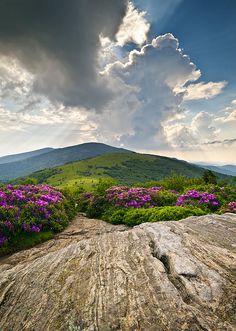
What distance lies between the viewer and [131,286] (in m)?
5.79

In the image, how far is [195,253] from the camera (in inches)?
280

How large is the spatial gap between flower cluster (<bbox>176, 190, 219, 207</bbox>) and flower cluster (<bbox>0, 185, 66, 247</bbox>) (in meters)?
9.47

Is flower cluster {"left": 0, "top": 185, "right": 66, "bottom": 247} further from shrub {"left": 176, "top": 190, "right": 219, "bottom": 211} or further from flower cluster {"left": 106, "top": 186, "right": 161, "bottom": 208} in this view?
shrub {"left": 176, "top": 190, "right": 219, "bottom": 211}

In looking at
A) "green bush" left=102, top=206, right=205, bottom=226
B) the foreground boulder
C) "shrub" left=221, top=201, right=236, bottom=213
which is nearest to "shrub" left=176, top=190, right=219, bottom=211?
"shrub" left=221, top=201, right=236, bottom=213

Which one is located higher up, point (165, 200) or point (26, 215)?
point (165, 200)

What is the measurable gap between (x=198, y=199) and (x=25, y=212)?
13.3 meters

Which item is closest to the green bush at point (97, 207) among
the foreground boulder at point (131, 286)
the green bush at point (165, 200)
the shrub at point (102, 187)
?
the shrub at point (102, 187)

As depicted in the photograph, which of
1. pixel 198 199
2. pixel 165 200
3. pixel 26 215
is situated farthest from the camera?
pixel 165 200

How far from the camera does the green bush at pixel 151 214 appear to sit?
14.3 metres

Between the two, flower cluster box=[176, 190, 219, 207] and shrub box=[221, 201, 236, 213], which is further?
flower cluster box=[176, 190, 219, 207]

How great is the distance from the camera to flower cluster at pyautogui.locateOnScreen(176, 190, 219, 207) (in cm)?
1805

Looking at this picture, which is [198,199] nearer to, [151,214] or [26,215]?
[151,214]

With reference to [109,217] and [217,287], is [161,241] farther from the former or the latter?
[109,217]

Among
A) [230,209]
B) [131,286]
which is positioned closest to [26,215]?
[131,286]
